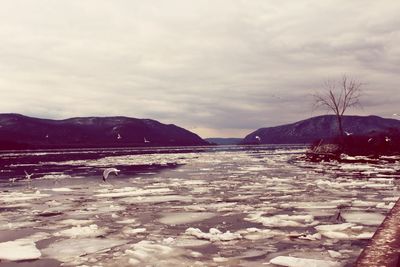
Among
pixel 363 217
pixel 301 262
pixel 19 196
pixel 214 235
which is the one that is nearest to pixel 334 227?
pixel 363 217

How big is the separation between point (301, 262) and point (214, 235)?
2.08 metres

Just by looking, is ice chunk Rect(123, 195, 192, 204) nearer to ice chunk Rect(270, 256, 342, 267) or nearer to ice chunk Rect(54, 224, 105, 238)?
ice chunk Rect(54, 224, 105, 238)

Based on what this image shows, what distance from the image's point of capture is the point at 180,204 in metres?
10.8

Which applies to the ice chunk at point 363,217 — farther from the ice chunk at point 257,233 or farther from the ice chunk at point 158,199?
the ice chunk at point 158,199

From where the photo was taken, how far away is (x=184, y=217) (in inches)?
349

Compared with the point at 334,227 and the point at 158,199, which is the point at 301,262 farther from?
the point at 158,199

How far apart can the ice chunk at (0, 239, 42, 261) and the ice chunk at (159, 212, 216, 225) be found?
2.75 meters

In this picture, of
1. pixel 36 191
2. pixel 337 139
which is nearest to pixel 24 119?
pixel 337 139

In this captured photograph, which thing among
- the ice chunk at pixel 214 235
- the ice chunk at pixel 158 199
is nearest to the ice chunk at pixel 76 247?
the ice chunk at pixel 214 235

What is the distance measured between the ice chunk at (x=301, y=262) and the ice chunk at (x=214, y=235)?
1.47m

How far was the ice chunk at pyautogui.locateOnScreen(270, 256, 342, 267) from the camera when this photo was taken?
5.05 meters

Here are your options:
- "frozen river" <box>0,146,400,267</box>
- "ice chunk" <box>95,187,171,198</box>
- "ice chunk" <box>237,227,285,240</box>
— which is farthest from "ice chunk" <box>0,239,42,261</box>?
"ice chunk" <box>95,187,171,198</box>

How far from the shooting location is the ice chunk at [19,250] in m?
5.80

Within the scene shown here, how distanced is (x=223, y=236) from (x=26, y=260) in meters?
3.06
